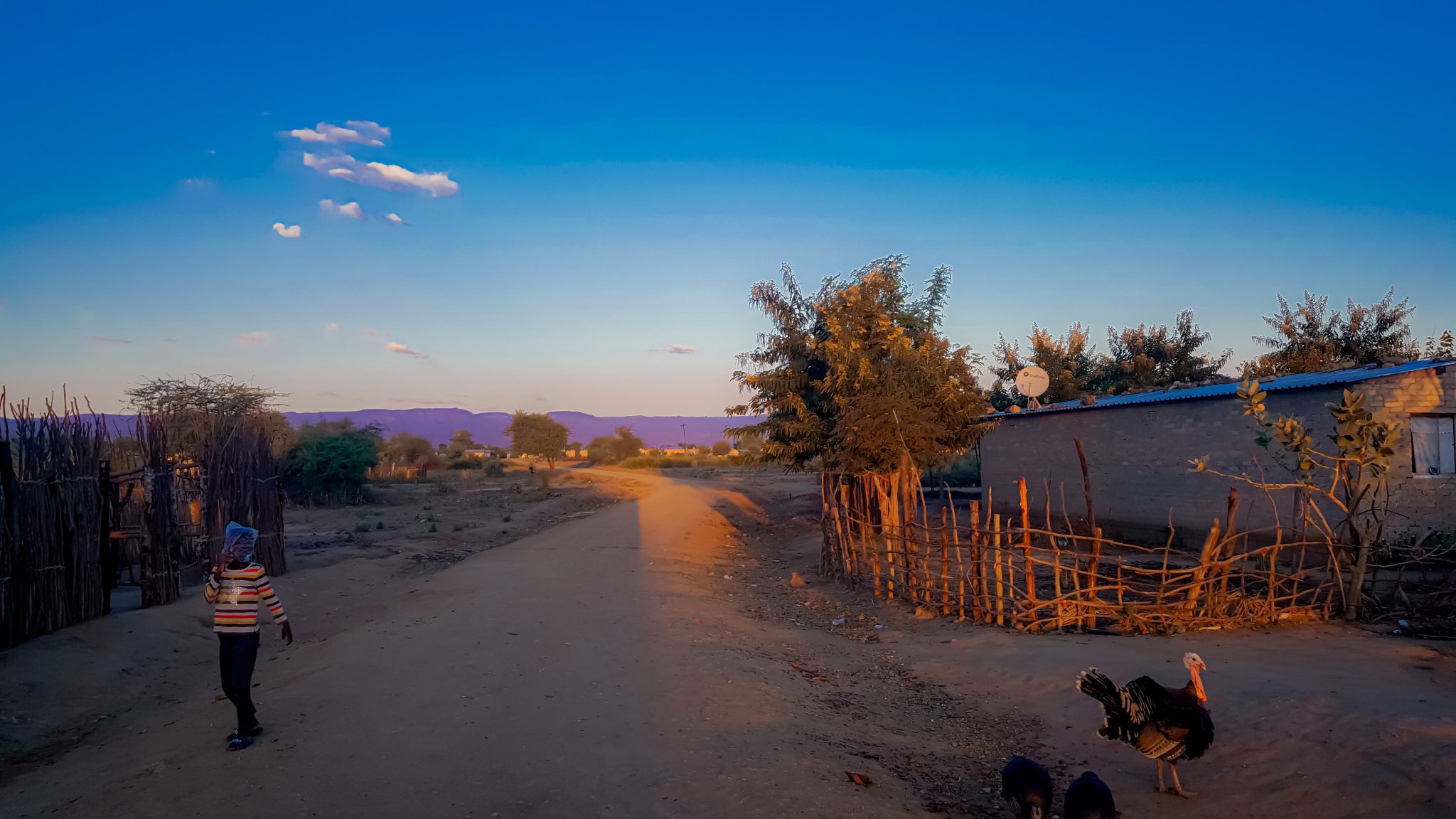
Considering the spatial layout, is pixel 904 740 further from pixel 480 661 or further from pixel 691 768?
pixel 480 661

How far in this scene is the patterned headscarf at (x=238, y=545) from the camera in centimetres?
600

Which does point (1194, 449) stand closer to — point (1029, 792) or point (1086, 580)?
point (1086, 580)

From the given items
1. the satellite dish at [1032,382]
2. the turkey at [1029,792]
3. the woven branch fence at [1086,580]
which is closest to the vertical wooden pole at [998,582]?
the woven branch fence at [1086,580]

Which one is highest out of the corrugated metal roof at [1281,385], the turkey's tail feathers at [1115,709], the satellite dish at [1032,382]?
the satellite dish at [1032,382]

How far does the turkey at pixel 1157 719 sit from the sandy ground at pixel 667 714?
0.34 meters

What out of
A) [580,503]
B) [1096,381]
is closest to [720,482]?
[580,503]


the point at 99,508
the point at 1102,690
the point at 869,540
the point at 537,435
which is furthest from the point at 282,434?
the point at 537,435

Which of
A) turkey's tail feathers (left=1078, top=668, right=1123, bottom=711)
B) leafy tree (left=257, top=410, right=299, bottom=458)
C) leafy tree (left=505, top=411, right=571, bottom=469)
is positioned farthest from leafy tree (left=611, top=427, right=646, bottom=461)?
turkey's tail feathers (left=1078, top=668, right=1123, bottom=711)

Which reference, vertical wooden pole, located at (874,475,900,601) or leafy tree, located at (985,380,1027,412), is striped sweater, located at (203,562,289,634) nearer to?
vertical wooden pole, located at (874,475,900,601)

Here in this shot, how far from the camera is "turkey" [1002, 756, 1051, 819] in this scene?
425cm

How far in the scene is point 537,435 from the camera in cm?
7219

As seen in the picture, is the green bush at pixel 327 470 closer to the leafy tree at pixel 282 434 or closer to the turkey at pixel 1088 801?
the leafy tree at pixel 282 434

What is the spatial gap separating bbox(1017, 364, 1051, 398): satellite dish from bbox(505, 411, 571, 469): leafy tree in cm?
5696

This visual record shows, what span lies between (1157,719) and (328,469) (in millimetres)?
32479
